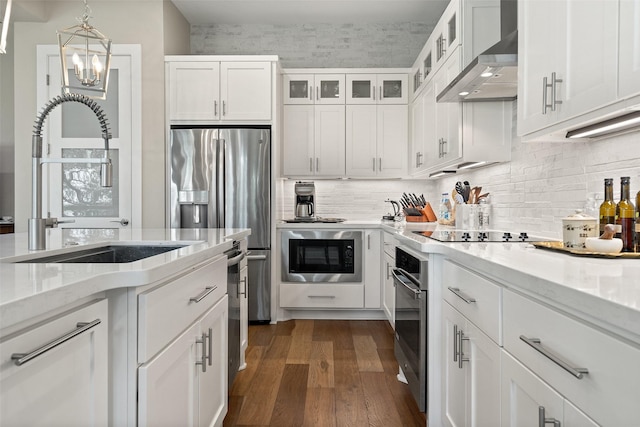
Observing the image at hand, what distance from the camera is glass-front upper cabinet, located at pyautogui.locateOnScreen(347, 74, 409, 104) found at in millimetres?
4383

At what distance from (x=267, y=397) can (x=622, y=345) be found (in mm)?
2034

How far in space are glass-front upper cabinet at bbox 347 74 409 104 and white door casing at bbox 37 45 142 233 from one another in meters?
2.05

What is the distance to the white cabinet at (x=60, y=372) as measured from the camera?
0.66 m

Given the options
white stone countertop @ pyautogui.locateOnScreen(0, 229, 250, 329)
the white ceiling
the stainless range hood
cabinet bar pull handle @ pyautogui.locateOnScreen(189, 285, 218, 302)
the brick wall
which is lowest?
cabinet bar pull handle @ pyautogui.locateOnScreen(189, 285, 218, 302)

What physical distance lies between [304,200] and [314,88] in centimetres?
114

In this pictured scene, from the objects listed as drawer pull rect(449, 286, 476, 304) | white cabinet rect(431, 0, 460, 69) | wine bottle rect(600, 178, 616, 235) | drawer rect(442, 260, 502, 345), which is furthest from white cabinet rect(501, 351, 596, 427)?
white cabinet rect(431, 0, 460, 69)

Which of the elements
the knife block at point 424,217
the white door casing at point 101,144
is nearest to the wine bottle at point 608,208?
the knife block at point 424,217

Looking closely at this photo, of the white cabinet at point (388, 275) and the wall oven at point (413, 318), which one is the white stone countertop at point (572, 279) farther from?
the white cabinet at point (388, 275)

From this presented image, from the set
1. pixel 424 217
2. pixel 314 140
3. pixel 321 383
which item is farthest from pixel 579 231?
pixel 314 140

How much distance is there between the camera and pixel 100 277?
918 millimetres

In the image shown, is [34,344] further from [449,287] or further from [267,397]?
[267,397]

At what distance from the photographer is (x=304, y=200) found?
446cm

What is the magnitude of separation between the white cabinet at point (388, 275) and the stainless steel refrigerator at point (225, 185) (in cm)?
107

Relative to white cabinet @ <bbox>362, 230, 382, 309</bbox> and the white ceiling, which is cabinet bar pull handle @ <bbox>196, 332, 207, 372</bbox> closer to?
white cabinet @ <bbox>362, 230, 382, 309</bbox>
